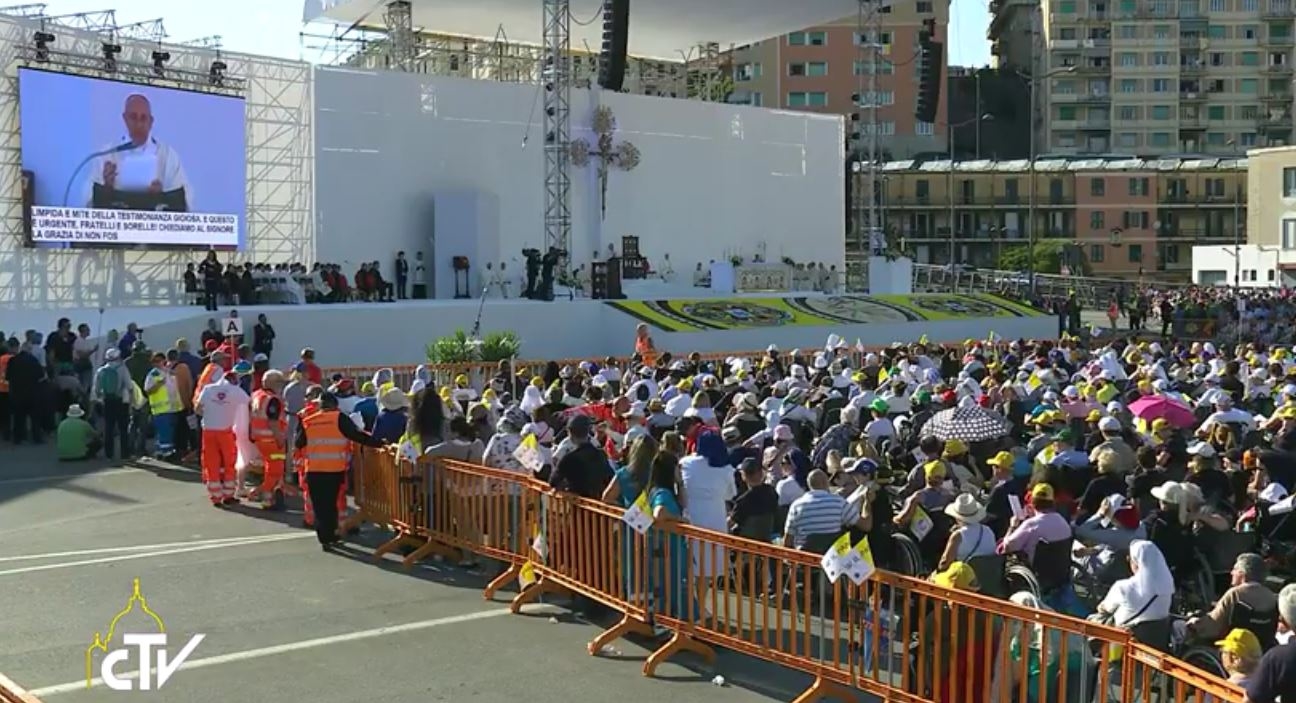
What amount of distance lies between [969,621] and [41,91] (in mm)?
23811

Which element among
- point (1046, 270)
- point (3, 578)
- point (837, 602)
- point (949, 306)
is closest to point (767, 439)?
point (837, 602)

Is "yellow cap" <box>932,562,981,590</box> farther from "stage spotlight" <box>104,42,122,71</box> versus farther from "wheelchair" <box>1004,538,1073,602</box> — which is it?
"stage spotlight" <box>104,42,122,71</box>

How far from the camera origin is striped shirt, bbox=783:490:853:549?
8.89 m

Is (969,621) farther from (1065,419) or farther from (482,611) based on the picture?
(1065,419)

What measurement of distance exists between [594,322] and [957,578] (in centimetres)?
2449

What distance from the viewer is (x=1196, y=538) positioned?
30.0 feet

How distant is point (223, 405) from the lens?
14.1m

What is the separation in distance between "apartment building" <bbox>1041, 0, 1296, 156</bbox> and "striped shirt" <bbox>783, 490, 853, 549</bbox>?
285ft

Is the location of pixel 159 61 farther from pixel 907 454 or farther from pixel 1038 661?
pixel 1038 661

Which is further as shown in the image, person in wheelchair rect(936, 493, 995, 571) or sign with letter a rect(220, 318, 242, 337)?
sign with letter a rect(220, 318, 242, 337)

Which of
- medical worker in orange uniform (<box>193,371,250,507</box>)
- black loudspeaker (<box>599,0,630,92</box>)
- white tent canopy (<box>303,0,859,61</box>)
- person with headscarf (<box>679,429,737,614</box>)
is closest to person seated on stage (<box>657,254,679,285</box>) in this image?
white tent canopy (<box>303,0,859,61</box>)

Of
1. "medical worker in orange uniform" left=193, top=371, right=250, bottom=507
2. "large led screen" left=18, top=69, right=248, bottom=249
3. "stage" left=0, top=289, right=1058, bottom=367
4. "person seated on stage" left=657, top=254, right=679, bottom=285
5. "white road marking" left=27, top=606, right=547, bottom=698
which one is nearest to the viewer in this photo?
"white road marking" left=27, top=606, right=547, bottom=698

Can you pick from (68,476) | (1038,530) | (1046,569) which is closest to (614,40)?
(68,476)

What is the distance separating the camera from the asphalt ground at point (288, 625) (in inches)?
323
